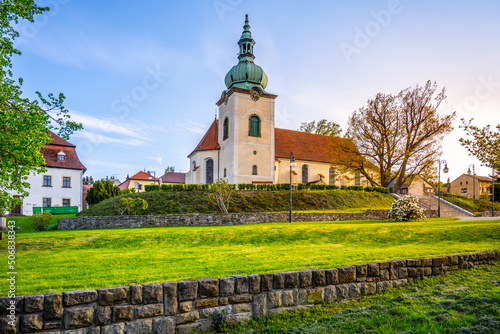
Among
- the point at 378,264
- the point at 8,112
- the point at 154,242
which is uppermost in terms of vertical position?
the point at 8,112

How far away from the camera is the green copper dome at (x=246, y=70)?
38062mm

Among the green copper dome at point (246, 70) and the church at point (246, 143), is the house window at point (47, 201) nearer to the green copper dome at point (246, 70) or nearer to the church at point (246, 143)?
the church at point (246, 143)

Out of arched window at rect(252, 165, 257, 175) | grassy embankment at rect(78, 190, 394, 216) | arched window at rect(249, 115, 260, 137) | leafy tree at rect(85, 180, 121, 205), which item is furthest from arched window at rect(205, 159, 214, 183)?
leafy tree at rect(85, 180, 121, 205)

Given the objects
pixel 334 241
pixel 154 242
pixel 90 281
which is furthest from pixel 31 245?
pixel 334 241

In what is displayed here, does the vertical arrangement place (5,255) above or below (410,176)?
below

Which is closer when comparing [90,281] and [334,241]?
[90,281]

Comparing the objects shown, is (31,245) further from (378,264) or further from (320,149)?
(320,149)

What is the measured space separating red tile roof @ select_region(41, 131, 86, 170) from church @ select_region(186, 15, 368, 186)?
43.9 feet

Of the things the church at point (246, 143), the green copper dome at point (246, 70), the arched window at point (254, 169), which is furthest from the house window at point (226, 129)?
the arched window at point (254, 169)

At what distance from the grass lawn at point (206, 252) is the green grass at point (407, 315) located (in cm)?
120

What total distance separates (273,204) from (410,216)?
11.3 metres

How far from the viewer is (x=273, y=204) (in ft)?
92.4

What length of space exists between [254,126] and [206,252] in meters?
28.5

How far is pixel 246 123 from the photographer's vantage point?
36688 millimetres
